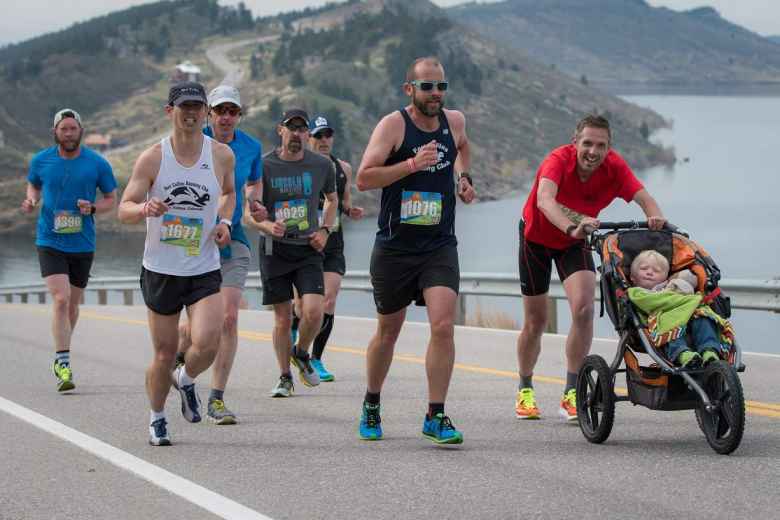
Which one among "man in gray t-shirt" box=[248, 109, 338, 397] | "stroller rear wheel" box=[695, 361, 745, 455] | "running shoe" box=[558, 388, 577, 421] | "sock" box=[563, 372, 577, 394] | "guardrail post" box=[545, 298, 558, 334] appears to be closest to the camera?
"stroller rear wheel" box=[695, 361, 745, 455]

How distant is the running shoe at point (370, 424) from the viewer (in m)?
7.56

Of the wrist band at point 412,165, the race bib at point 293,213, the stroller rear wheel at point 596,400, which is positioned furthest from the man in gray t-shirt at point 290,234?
the stroller rear wheel at point 596,400

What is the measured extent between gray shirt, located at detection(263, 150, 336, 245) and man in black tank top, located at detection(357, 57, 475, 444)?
244cm

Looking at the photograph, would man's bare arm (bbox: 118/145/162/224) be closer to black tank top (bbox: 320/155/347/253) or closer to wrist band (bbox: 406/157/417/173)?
wrist band (bbox: 406/157/417/173)

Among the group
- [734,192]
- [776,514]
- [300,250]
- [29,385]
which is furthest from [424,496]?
[734,192]

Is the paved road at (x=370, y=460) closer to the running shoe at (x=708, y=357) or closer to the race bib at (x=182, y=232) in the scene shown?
the running shoe at (x=708, y=357)

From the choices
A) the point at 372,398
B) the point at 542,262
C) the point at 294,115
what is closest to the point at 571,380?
the point at 542,262

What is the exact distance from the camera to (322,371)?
35.6 ft

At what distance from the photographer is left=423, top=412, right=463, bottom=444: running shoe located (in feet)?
23.5

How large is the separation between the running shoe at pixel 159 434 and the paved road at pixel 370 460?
3.9 inches

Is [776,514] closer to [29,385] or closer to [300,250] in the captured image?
[300,250]

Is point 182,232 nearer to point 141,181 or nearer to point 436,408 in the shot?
point 141,181

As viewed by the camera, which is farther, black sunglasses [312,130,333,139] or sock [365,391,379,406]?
black sunglasses [312,130,333,139]

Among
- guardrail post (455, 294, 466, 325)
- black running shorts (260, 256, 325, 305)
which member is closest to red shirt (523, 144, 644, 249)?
black running shorts (260, 256, 325, 305)
